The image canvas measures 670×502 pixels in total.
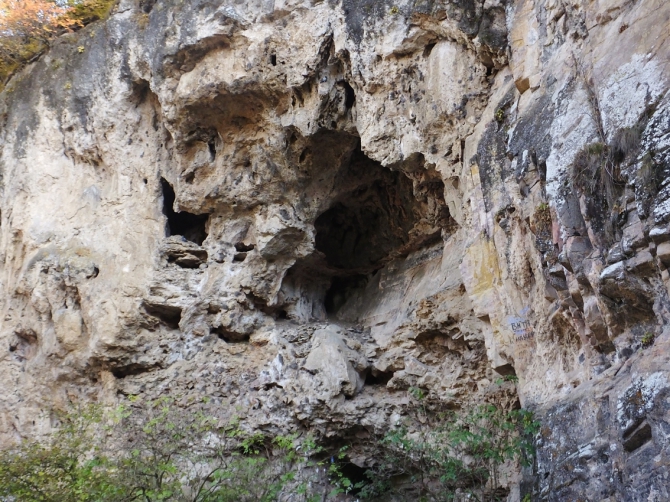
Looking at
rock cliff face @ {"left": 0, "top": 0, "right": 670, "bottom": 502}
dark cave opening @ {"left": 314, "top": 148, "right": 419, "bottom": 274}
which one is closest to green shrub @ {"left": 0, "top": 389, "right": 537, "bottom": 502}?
rock cliff face @ {"left": 0, "top": 0, "right": 670, "bottom": 502}

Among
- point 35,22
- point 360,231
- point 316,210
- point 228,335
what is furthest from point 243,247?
point 35,22

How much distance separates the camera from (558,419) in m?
7.63

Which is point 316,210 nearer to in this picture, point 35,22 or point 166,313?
point 166,313

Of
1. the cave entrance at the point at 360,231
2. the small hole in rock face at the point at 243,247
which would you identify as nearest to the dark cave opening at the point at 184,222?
the small hole in rock face at the point at 243,247

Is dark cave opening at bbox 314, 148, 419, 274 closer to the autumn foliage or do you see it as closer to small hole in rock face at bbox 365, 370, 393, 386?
small hole in rock face at bbox 365, 370, 393, 386

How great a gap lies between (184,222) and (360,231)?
3.23 metres

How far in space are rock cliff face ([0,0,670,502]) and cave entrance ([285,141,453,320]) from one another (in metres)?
0.04

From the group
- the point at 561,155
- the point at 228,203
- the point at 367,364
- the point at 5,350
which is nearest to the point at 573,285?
the point at 561,155

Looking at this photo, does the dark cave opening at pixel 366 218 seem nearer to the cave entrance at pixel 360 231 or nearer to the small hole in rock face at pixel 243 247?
the cave entrance at pixel 360 231

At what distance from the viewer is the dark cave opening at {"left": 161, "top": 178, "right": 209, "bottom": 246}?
1372 centimetres

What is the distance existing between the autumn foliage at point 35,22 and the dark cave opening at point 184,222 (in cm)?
391

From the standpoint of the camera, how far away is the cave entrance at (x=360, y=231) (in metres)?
12.6

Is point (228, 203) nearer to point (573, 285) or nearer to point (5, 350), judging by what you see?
point (5, 350)

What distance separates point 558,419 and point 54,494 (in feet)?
18.6
